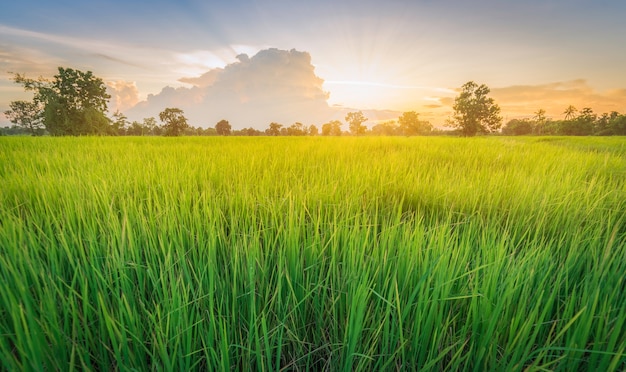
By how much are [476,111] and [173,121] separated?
49.5 metres

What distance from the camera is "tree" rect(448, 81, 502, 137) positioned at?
45.8m

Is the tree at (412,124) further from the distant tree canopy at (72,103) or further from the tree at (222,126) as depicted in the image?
the distant tree canopy at (72,103)

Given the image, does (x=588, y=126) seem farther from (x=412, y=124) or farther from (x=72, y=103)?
(x=72, y=103)

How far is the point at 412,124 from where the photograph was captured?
66.6 meters

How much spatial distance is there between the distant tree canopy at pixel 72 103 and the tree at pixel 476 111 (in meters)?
53.9

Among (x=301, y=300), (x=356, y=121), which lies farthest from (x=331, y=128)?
(x=301, y=300)

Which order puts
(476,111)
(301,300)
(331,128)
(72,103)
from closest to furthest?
(301,300) → (72,103) → (476,111) → (331,128)

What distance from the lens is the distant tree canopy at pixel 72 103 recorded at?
3044 cm

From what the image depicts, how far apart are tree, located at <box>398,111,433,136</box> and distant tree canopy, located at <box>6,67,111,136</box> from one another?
195 feet

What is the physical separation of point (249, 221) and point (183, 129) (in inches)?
1721

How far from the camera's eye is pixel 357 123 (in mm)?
62312

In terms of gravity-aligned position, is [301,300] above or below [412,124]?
below


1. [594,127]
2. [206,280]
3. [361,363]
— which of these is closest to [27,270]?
[206,280]

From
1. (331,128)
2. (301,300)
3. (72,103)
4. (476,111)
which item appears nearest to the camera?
(301,300)
